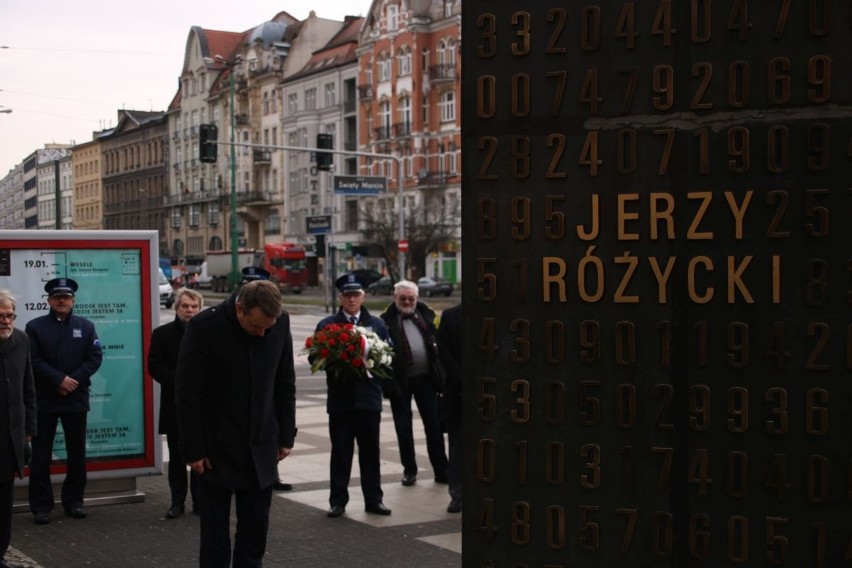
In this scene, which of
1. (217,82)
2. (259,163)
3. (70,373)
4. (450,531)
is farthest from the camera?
(217,82)

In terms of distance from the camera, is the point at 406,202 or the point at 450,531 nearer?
the point at 450,531

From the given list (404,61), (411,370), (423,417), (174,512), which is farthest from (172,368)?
(404,61)

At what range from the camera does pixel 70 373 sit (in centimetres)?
1036

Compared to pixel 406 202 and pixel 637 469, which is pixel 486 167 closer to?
pixel 637 469

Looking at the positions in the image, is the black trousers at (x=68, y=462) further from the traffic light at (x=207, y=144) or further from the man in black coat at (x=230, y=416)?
the traffic light at (x=207, y=144)

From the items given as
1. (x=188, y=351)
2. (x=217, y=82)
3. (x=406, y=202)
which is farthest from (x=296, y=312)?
(x=217, y=82)

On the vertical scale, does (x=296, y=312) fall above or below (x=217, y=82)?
below

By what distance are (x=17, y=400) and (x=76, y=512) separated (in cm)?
221

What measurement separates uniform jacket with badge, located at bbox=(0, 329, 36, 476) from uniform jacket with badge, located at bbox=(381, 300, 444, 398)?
3.54 m

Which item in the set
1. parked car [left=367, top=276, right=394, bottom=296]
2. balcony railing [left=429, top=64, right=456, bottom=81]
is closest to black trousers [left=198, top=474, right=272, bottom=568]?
parked car [left=367, top=276, right=394, bottom=296]

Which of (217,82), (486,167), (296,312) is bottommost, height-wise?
(296,312)

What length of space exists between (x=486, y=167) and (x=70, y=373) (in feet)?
20.8

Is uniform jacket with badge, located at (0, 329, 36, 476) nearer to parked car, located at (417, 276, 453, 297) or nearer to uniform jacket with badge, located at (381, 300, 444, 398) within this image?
uniform jacket with badge, located at (381, 300, 444, 398)

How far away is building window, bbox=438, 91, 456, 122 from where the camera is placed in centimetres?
7081
